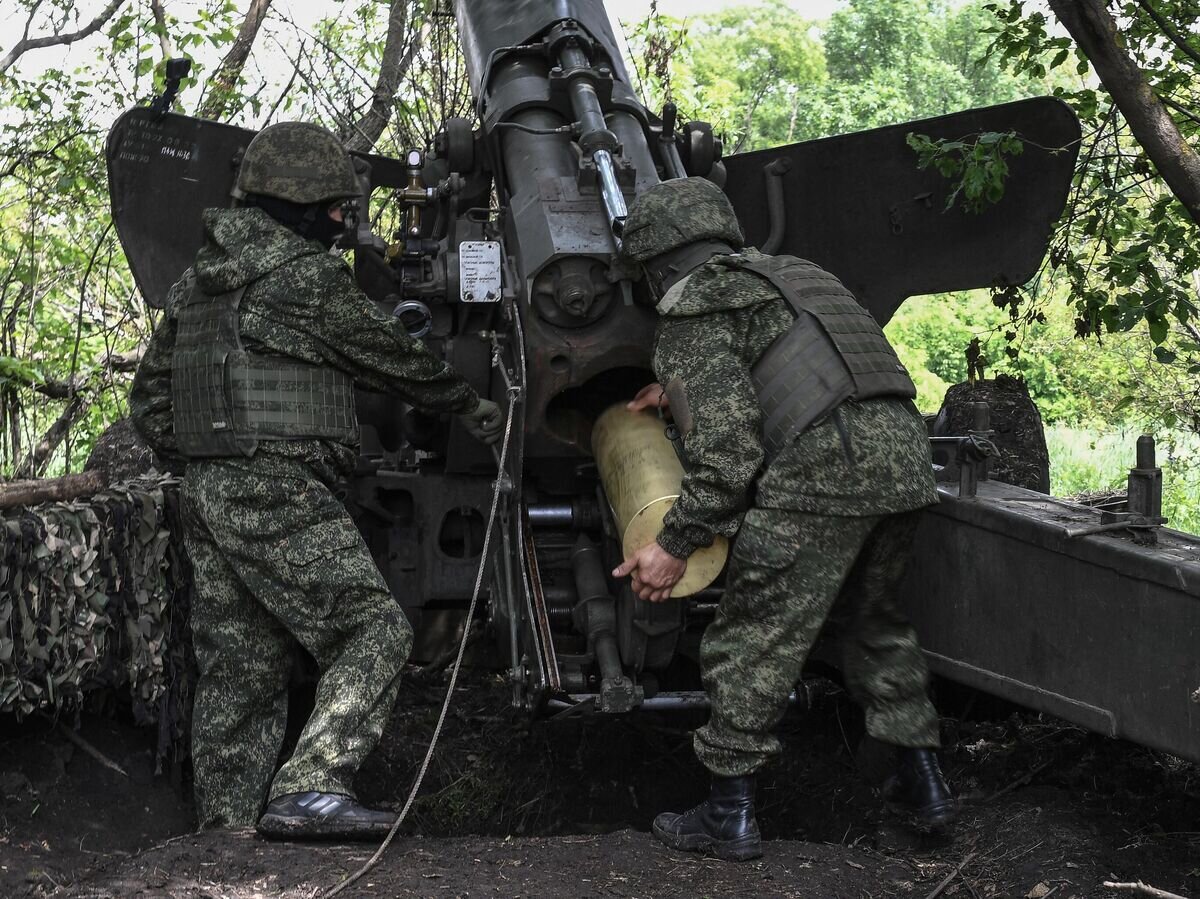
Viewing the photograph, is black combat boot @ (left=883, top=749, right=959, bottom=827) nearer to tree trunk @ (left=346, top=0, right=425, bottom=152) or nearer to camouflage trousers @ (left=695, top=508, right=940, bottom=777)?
camouflage trousers @ (left=695, top=508, right=940, bottom=777)

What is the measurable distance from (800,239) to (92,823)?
342 centimetres

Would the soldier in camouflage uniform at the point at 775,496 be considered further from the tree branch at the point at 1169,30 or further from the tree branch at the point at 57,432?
the tree branch at the point at 57,432

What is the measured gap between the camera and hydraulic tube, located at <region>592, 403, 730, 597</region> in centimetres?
397

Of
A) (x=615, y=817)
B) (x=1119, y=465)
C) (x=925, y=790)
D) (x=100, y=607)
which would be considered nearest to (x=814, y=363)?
(x=925, y=790)

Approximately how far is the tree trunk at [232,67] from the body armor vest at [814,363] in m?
A: 4.79

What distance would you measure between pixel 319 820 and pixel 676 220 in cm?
200

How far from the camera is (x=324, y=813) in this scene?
13.3ft

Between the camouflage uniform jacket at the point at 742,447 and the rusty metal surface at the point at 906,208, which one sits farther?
the rusty metal surface at the point at 906,208

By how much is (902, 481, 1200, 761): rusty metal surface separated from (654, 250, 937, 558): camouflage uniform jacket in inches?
14.6

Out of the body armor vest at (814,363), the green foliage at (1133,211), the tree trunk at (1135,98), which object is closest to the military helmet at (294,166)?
the body armor vest at (814,363)

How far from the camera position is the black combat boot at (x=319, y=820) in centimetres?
402

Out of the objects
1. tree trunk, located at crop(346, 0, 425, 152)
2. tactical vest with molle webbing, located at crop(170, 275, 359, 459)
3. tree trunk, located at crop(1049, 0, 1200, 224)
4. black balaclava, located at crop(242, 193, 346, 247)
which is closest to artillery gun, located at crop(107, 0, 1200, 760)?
black balaclava, located at crop(242, 193, 346, 247)

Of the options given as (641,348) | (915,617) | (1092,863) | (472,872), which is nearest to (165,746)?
(472,872)

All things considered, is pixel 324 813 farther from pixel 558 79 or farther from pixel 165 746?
pixel 558 79
